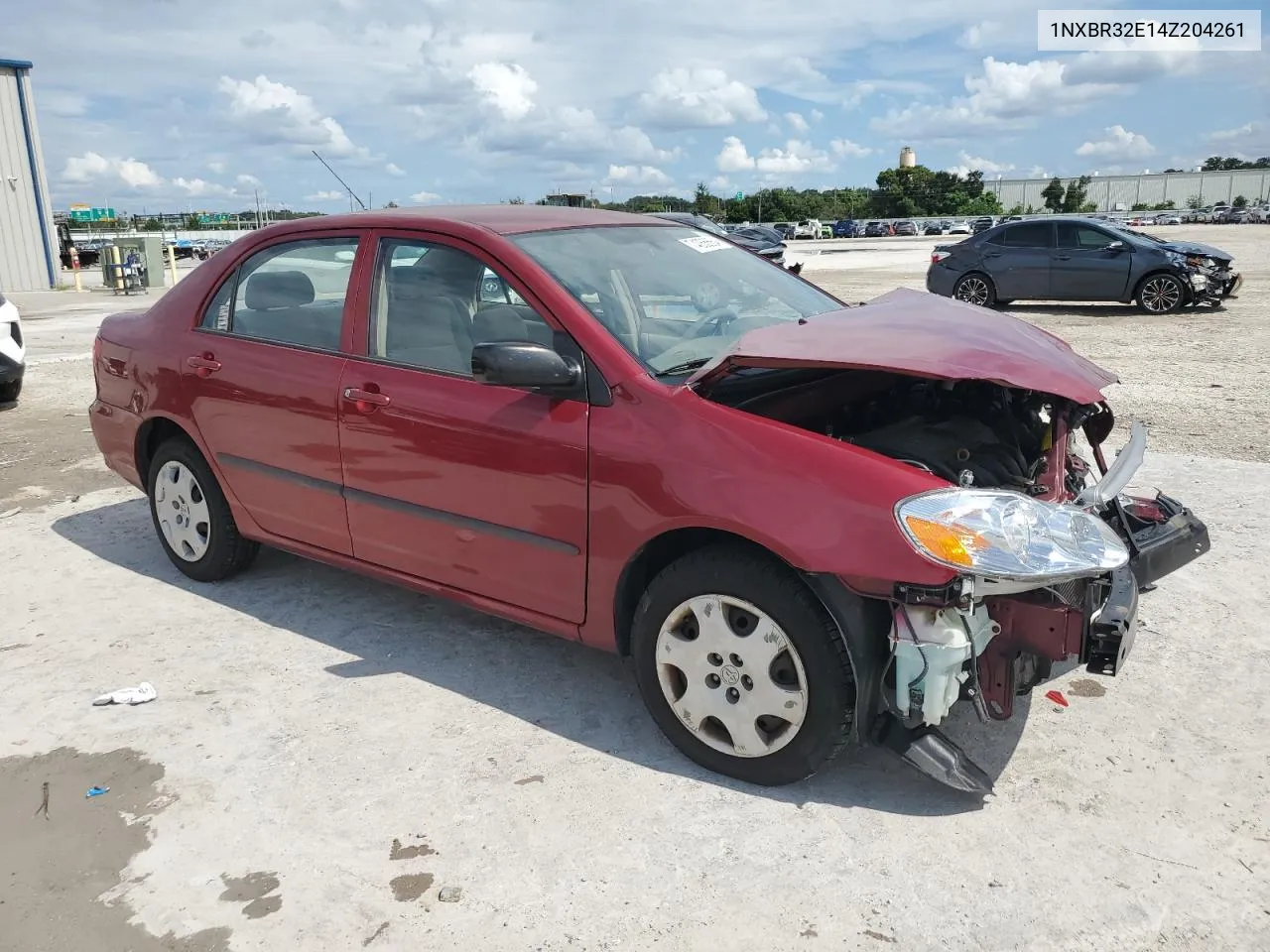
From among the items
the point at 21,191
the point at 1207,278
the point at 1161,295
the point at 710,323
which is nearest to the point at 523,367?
the point at 710,323

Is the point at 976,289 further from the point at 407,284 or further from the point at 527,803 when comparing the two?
the point at 527,803

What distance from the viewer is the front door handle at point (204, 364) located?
431cm

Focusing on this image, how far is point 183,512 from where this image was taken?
15.5 feet

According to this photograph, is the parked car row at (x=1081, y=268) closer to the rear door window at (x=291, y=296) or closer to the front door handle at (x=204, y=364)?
the rear door window at (x=291, y=296)

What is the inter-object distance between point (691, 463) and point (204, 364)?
2.54 m

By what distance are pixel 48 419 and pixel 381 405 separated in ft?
21.9

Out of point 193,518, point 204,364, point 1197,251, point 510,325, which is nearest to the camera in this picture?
point 510,325

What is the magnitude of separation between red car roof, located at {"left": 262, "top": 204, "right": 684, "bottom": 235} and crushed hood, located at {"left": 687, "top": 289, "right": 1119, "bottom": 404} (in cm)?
101

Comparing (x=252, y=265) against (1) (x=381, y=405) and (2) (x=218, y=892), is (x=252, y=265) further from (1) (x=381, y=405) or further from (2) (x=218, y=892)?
(2) (x=218, y=892)

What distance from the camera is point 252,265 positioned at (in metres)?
4.39

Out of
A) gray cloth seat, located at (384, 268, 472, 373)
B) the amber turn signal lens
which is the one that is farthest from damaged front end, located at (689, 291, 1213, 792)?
gray cloth seat, located at (384, 268, 472, 373)

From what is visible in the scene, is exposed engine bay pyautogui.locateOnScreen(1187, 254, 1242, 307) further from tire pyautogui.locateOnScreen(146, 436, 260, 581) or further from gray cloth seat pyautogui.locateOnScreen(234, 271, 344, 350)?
tire pyautogui.locateOnScreen(146, 436, 260, 581)

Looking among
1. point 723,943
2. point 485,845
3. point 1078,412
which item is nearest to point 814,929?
point 723,943

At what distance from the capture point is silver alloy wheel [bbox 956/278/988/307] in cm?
1647
